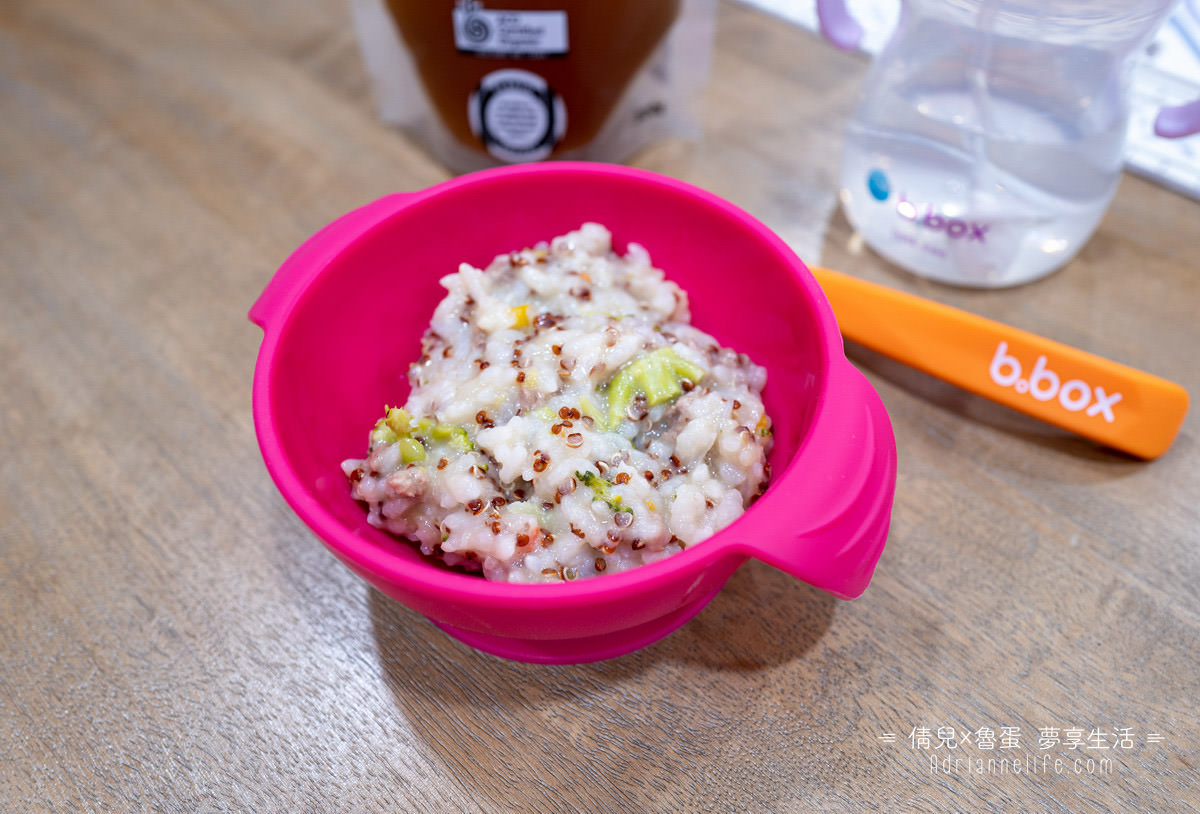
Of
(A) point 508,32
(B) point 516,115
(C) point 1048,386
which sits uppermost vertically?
(A) point 508,32

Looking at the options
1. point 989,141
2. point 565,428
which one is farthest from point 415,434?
point 989,141

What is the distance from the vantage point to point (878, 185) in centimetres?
130

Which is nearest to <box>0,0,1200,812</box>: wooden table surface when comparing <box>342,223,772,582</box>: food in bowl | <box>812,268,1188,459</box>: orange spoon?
<box>812,268,1188,459</box>: orange spoon

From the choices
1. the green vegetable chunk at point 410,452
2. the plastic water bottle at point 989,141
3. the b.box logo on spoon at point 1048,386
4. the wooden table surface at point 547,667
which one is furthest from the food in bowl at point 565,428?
the plastic water bottle at point 989,141

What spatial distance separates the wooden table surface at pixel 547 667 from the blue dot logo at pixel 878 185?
0.37 feet

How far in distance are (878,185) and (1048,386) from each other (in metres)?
0.40

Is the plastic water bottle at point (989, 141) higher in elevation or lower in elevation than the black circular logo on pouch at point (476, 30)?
lower

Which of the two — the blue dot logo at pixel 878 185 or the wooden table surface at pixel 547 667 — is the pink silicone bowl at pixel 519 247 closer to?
the wooden table surface at pixel 547 667

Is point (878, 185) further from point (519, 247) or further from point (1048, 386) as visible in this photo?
point (519, 247)

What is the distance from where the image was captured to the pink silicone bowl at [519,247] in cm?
73

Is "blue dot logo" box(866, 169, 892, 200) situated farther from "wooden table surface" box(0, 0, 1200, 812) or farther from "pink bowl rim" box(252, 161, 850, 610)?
"pink bowl rim" box(252, 161, 850, 610)

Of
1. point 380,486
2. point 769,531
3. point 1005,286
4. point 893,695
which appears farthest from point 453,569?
point 1005,286

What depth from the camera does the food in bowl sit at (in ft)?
2.75

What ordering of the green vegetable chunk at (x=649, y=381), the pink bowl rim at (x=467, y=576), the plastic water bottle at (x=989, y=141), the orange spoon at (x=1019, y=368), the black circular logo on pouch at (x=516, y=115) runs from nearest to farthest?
the pink bowl rim at (x=467, y=576) → the green vegetable chunk at (x=649, y=381) → the orange spoon at (x=1019, y=368) → the plastic water bottle at (x=989, y=141) → the black circular logo on pouch at (x=516, y=115)
